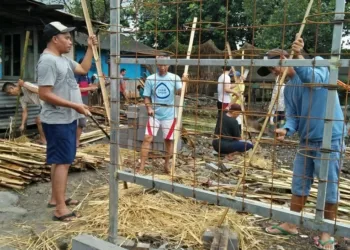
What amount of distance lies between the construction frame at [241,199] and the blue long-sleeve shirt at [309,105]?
2.15 feet

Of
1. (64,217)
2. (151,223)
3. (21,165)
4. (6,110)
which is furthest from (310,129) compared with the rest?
(6,110)

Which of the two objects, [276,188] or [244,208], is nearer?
[244,208]

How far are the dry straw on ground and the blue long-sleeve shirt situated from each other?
1.14m

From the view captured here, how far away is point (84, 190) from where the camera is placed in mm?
5586

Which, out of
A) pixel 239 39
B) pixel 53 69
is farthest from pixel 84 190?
pixel 239 39

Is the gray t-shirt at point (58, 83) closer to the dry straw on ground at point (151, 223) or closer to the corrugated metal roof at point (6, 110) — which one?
the dry straw on ground at point (151, 223)

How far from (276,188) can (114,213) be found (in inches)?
106

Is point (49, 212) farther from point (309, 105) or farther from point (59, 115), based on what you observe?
point (309, 105)

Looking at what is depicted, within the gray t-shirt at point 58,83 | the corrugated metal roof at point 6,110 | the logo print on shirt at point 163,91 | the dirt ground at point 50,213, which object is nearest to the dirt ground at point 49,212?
the dirt ground at point 50,213

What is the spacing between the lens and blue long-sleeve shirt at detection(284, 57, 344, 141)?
10.7 ft

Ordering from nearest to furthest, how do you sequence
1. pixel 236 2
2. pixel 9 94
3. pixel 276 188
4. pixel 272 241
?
pixel 272 241, pixel 276 188, pixel 9 94, pixel 236 2

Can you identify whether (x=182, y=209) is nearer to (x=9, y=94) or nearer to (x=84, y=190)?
(x=84, y=190)

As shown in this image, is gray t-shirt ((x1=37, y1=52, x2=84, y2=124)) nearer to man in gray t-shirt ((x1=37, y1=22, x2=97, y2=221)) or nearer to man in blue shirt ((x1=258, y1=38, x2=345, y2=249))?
man in gray t-shirt ((x1=37, y1=22, x2=97, y2=221))

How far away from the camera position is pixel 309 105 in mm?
3090
